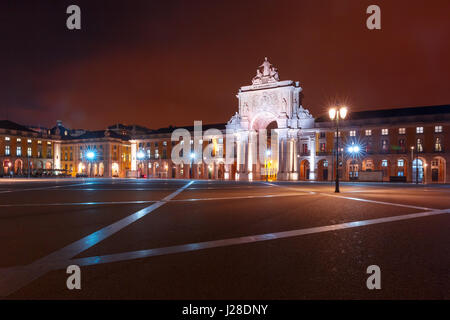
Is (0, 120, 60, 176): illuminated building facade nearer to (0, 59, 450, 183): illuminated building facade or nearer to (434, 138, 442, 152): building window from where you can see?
(0, 59, 450, 183): illuminated building facade

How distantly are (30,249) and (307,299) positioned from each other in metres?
5.29

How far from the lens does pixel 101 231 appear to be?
7383 millimetres

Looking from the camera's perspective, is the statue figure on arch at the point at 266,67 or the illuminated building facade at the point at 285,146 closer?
the illuminated building facade at the point at 285,146

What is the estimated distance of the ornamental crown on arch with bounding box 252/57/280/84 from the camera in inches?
2354

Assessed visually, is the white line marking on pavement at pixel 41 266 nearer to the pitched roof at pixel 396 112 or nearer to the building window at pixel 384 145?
the building window at pixel 384 145

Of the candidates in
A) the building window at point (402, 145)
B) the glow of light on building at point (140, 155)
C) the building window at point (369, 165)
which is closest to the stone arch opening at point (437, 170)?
the building window at point (402, 145)

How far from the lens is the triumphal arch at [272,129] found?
57.8m

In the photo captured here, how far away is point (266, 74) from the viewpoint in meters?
60.4

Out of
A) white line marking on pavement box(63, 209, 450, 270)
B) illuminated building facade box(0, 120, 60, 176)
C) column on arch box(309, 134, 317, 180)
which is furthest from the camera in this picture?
illuminated building facade box(0, 120, 60, 176)

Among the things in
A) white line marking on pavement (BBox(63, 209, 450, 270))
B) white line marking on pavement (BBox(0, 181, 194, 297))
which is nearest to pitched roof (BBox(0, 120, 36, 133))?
white line marking on pavement (BBox(0, 181, 194, 297))

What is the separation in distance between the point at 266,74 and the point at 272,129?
37.6 ft

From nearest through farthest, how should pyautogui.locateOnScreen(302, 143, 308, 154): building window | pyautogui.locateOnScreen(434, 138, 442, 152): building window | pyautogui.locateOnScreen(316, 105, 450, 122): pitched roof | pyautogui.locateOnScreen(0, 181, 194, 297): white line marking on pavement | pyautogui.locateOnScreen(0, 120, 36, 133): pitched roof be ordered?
1. pyautogui.locateOnScreen(0, 181, 194, 297): white line marking on pavement
2. pyautogui.locateOnScreen(434, 138, 442, 152): building window
3. pyautogui.locateOnScreen(316, 105, 450, 122): pitched roof
4. pyautogui.locateOnScreen(302, 143, 308, 154): building window
5. pyautogui.locateOnScreen(0, 120, 36, 133): pitched roof

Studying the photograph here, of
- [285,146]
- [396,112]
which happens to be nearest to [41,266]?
[285,146]

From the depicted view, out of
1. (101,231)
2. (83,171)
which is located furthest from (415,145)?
(83,171)
